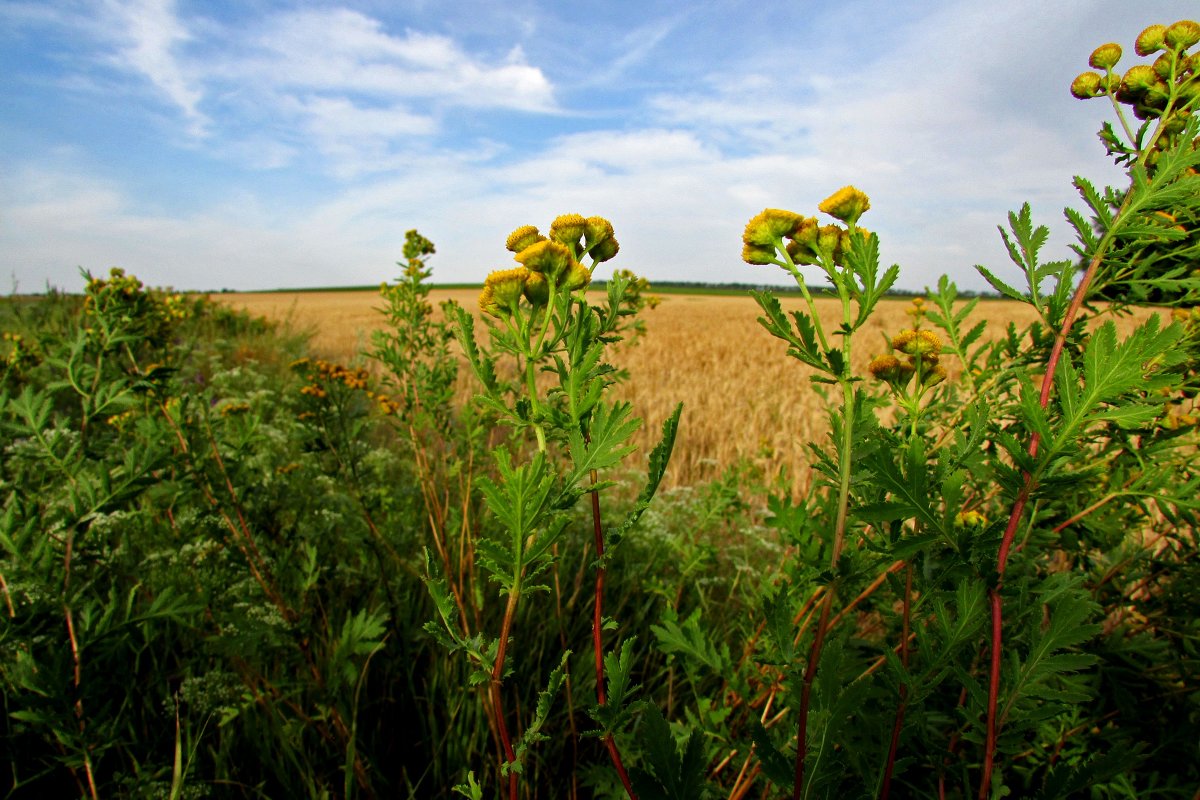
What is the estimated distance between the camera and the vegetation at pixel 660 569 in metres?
0.82

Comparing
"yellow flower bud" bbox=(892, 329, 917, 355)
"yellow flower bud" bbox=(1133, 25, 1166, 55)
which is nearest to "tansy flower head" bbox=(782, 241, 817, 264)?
"yellow flower bud" bbox=(892, 329, 917, 355)

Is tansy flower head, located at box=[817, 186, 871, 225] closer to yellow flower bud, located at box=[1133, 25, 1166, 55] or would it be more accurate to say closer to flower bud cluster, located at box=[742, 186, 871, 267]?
flower bud cluster, located at box=[742, 186, 871, 267]

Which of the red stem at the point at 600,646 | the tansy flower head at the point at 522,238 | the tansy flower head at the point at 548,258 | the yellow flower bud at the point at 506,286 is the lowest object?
the red stem at the point at 600,646

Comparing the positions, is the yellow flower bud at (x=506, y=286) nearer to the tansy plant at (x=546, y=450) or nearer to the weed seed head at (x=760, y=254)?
the tansy plant at (x=546, y=450)

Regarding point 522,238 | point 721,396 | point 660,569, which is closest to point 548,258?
point 522,238

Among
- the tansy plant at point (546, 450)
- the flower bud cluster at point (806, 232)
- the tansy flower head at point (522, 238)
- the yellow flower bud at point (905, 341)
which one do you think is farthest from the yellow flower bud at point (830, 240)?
the tansy flower head at point (522, 238)

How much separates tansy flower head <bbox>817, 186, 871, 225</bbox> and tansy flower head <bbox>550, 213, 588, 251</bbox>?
0.42 meters

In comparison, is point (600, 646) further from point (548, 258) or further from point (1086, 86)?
point (1086, 86)

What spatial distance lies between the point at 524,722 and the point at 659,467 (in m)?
1.57

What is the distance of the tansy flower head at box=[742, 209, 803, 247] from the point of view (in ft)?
3.39

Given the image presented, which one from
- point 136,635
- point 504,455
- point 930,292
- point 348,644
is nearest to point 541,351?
point 504,455

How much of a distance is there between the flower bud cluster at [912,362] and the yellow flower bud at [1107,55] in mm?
538

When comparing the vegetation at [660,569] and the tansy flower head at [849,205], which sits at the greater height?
the tansy flower head at [849,205]

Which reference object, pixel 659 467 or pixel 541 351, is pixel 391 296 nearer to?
pixel 541 351
